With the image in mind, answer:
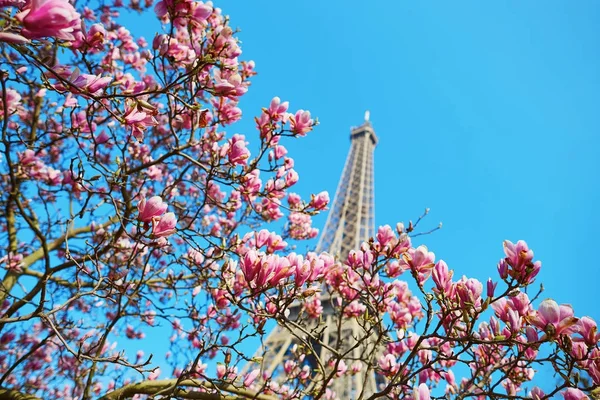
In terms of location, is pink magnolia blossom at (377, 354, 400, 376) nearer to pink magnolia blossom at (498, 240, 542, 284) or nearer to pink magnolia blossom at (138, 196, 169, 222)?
pink magnolia blossom at (498, 240, 542, 284)

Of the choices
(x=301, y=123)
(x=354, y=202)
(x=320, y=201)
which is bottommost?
(x=320, y=201)

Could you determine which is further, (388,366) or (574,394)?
(388,366)

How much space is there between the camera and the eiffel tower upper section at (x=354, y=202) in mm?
25453

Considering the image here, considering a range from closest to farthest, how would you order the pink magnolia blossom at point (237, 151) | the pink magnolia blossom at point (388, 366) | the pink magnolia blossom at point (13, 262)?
the pink magnolia blossom at point (237, 151), the pink magnolia blossom at point (388, 366), the pink magnolia blossom at point (13, 262)

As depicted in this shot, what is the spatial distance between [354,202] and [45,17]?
27585 mm

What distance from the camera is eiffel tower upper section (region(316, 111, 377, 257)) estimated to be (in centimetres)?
2545

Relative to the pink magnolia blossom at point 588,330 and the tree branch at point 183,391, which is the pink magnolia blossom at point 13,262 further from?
the pink magnolia blossom at point 588,330

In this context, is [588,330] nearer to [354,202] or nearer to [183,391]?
[183,391]

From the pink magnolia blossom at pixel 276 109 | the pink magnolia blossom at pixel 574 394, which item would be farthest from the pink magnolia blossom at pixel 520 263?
the pink magnolia blossom at pixel 276 109

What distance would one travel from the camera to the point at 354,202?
2814 centimetres

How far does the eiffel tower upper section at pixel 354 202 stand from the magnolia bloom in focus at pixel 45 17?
22153mm

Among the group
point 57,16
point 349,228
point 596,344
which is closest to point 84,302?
point 57,16

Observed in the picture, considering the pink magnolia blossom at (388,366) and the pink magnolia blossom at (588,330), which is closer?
the pink magnolia blossom at (588,330)

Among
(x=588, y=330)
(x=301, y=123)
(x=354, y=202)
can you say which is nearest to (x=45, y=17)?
(x=301, y=123)
